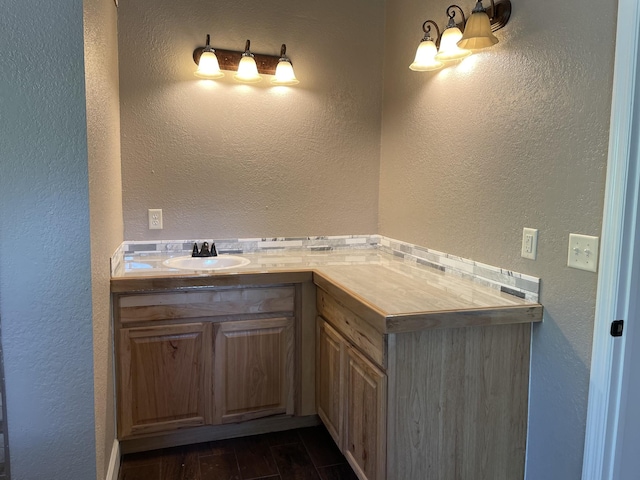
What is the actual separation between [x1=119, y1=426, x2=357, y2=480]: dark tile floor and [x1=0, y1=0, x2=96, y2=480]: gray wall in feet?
1.82

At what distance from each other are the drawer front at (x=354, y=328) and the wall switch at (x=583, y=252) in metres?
0.65

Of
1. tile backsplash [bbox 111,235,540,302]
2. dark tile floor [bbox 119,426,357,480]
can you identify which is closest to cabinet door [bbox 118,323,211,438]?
dark tile floor [bbox 119,426,357,480]

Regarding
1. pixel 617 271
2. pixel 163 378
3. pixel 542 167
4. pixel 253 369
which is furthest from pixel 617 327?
pixel 163 378

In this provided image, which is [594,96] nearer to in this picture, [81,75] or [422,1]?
[422,1]

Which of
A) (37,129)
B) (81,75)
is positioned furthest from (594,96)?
(37,129)

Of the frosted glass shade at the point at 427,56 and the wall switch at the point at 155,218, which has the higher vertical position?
the frosted glass shade at the point at 427,56

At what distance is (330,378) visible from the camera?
216cm

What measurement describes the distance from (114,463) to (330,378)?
0.98 meters

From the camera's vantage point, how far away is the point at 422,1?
237 cm

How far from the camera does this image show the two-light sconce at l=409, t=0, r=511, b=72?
1.71 metres

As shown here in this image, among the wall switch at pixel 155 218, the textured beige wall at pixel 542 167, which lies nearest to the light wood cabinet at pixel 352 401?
the textured beige wall at pixel 542 167

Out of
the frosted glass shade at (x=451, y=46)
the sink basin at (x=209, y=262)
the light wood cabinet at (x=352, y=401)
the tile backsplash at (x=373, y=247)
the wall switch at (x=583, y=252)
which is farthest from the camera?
the sink basin at (x=209, y=262)

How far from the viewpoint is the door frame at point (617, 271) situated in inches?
50.9

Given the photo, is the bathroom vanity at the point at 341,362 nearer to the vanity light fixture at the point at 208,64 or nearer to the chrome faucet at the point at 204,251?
the chrome faucet at the point at 204,251
